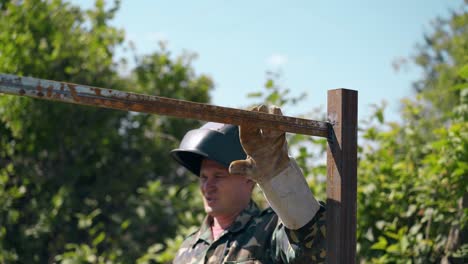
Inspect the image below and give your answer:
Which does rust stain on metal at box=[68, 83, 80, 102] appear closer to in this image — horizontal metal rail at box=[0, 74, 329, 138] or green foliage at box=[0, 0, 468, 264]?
horizontal metal rail at box=[0, 74, 329, 138]

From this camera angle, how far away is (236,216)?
11.0ft

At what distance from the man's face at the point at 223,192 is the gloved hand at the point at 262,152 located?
974 mm

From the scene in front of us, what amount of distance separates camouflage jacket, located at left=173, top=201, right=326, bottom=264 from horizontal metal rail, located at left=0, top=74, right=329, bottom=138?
1.31 ft

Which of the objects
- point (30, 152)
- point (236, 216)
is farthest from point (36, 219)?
point (236, 216)

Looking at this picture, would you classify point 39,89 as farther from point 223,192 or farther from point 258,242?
point 223,192

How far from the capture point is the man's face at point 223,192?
335 cm

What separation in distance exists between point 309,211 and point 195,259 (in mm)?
981

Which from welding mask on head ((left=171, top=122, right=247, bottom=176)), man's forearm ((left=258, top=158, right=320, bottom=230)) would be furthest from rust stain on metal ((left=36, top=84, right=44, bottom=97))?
welding mask on head ((left=171, top=122, right=247, bottom=176))

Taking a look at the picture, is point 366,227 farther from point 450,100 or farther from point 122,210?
point 450,100

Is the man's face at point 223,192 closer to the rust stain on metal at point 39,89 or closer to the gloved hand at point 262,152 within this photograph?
the gloved hand at point 262,152

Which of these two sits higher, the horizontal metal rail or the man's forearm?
the horizontal metal rail

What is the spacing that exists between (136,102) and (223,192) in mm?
1426

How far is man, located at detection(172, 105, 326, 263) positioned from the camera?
2363 mm

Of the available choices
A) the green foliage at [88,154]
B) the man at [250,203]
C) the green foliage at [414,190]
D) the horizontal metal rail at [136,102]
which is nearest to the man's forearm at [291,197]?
the man at [250,203]
